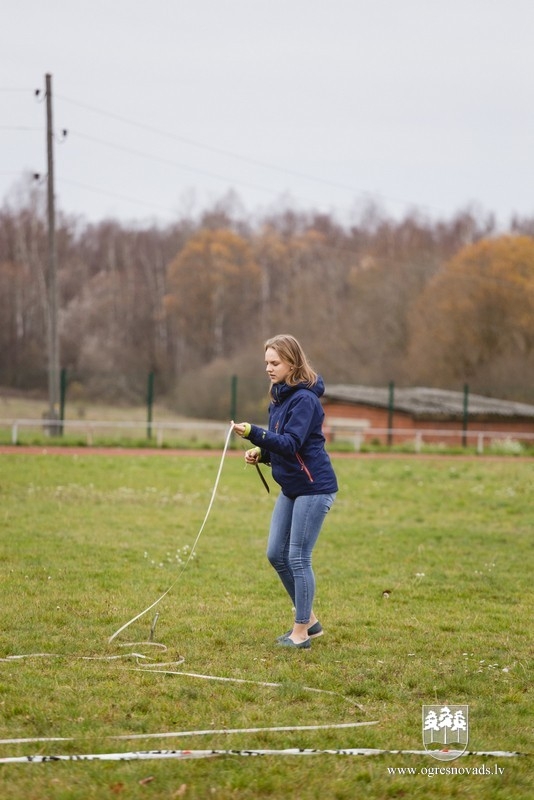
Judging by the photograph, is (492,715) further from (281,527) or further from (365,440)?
(365,440)

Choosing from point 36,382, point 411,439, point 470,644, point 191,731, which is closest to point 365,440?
point 411,439

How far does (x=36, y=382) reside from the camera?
97.3ft

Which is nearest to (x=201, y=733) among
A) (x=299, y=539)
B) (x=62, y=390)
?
(x=299, y=539)

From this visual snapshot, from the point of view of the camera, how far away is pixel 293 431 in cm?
554

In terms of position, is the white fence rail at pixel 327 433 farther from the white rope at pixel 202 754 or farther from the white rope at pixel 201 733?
the white rope at pixel 202 754

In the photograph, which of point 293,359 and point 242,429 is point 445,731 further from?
point 293,359

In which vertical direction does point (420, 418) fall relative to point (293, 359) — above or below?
below

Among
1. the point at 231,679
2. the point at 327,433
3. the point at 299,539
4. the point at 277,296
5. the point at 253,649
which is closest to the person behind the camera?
the point at 231,679

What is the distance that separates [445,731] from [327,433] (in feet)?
75.5

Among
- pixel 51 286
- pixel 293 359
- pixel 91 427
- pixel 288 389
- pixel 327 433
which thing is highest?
pixel 51 286

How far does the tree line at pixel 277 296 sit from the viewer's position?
1794 inches

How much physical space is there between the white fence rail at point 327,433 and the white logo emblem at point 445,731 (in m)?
18.0

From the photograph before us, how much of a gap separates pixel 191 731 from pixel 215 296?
5134cm

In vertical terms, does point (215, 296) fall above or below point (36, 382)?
above
